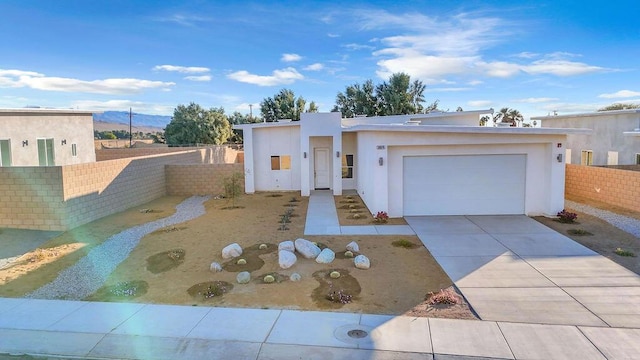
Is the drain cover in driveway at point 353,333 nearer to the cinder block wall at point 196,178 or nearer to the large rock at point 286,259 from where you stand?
the large rock at point 286,259

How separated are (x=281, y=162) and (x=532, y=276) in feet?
47.1

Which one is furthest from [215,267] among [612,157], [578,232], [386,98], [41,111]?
[386,98]

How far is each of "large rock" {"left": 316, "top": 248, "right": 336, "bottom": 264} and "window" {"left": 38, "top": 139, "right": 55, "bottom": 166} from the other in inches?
699

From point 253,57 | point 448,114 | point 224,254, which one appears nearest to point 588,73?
point 448,114

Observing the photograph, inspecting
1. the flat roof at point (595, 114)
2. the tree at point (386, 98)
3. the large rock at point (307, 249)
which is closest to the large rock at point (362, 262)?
the large rock at point (307, 249)

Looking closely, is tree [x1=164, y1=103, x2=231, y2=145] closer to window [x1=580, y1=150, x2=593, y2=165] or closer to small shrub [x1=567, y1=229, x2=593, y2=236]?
window [x1=580, y1=150, x2=593, y2=165]

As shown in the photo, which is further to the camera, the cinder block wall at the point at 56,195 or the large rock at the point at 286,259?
the cinder block wall at the point at 56,195

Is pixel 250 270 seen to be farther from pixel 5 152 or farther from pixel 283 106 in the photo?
pixel 283 106

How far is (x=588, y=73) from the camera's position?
28.0 meters

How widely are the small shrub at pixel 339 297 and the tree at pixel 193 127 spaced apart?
41232 millimetres

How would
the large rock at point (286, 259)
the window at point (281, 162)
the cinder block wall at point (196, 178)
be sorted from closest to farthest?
1. the large rock at point (286, 259)
2. the cinder block wall at point (196, 178)
3. the window at point (281, 162)

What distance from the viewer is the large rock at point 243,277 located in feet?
27.6

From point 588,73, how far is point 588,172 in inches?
581

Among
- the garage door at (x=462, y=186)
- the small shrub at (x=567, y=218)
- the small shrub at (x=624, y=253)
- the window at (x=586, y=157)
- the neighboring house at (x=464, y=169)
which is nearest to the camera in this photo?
the small shrub at (x=624, y=253)
